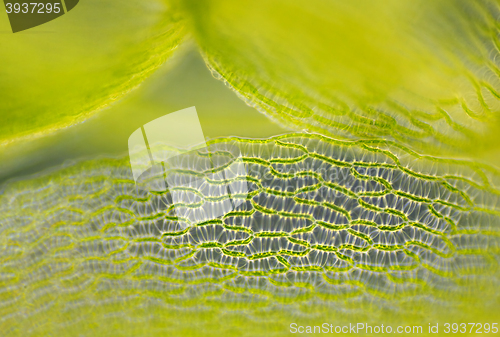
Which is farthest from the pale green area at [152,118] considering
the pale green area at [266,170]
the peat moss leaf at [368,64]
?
the peat moss leaf at [368,64]

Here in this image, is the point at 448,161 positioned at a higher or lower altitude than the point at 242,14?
lower

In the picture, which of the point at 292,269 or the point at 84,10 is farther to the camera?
the point at 84,10

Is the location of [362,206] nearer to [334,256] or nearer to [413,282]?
[334,256]

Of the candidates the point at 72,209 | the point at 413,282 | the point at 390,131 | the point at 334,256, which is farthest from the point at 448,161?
the point at 72,209

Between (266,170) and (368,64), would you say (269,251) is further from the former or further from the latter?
(368,64)

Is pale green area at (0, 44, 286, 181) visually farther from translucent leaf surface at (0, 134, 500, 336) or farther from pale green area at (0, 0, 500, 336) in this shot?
translucent leaf surface at (0, 134, 500, 336)

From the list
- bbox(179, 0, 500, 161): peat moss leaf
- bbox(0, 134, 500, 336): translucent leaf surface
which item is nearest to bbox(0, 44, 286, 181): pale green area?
bbox(179, 0, 500, 161): peat moss leaf

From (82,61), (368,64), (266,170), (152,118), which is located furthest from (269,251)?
(82,61)
